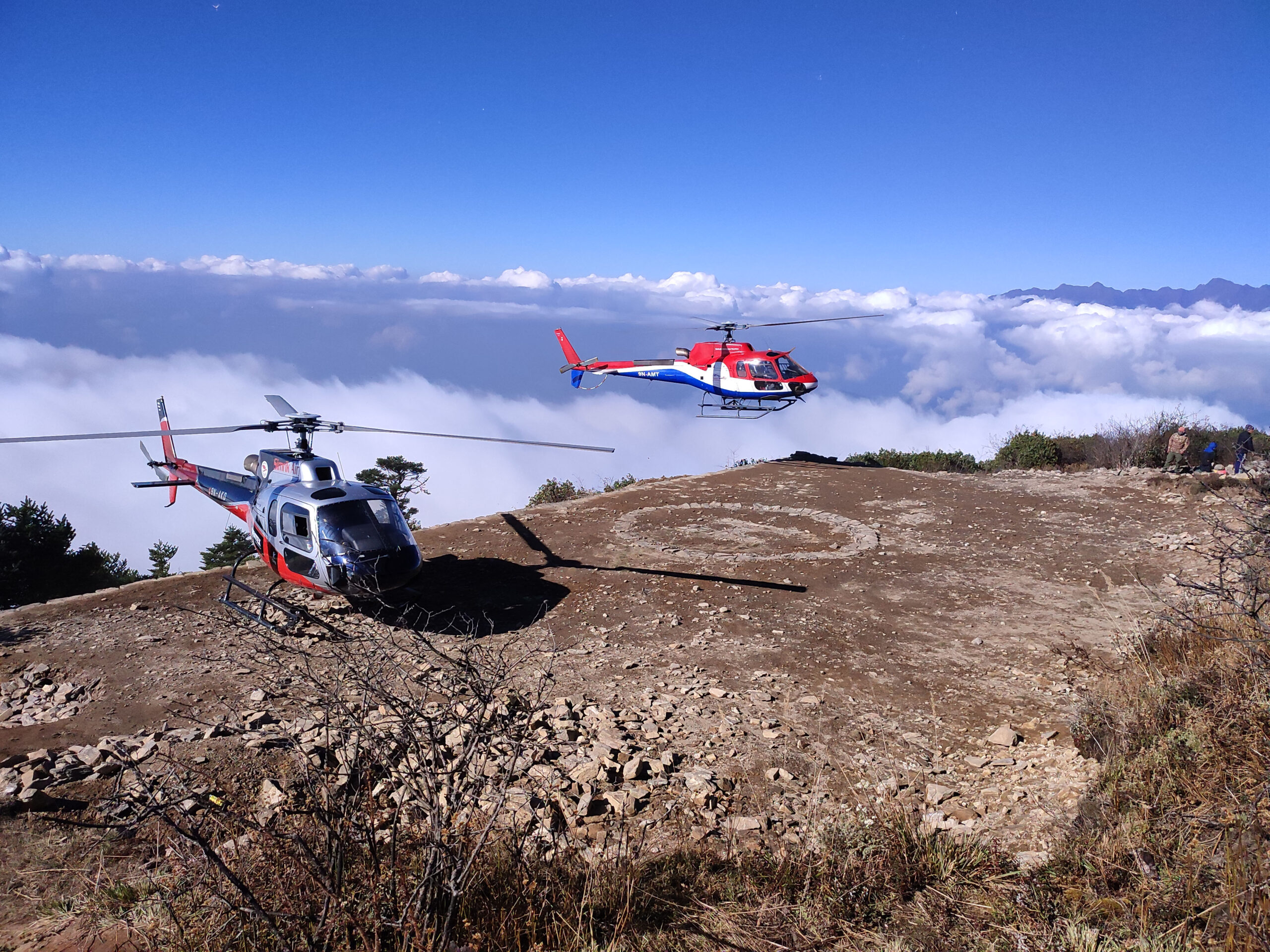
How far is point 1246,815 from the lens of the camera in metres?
4.13

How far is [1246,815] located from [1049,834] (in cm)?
124

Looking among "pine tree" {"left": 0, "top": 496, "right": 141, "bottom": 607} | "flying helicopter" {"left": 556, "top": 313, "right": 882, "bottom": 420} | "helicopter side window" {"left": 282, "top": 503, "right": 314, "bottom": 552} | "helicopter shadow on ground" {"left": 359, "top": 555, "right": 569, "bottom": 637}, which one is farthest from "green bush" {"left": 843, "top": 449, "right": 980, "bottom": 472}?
"pine tree" {"left": 0, "top": 496, "right": 141, "bottom": 607}

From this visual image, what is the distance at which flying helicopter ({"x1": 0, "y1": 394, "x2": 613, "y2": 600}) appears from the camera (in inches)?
370

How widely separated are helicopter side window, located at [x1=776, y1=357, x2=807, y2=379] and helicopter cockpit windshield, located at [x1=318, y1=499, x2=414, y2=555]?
1503 cm

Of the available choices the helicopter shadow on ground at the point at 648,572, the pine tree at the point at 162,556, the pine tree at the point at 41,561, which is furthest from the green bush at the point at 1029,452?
the pine tree at the point at 162,556

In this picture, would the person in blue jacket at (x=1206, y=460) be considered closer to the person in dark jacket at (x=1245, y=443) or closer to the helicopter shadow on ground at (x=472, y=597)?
the person in dark jacket at (x=1245, y=443)

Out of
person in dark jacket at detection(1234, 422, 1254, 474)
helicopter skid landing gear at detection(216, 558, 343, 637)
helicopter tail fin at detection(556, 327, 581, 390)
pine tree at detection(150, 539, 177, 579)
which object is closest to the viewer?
helicopter skid landing gear at detection(216, 558, 343, 637)

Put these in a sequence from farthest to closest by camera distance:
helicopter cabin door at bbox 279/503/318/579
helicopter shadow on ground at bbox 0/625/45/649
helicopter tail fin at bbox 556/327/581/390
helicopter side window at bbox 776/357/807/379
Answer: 1. helicopter tail fin at bbox 556/327/581/390
2. helicopter side window at bbox 776/357/807/379
3. helicopter cabin door at bbox 279/503/318/579
4. helicopter shadow on ground at bbox 0/625/45/649

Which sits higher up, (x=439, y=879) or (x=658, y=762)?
(x=439, y=879)

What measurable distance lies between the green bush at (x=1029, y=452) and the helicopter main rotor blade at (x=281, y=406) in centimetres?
2246

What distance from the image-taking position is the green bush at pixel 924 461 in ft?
80.8

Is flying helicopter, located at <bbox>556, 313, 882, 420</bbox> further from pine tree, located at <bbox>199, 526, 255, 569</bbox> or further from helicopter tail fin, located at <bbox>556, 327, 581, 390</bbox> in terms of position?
pine tree, located at <bbox>199, 526, 255, 569</bbox>

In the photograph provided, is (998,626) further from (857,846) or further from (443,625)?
(443,625)

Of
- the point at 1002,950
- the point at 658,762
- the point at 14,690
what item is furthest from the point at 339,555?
the point at 1002,950
